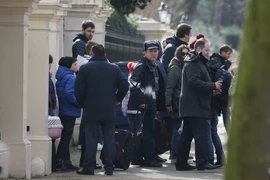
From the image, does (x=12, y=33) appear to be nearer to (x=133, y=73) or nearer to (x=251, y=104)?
(x=133, y=73)

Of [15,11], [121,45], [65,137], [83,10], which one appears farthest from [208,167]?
[121,45]

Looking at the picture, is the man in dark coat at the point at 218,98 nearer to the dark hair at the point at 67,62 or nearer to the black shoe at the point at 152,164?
the black shoe at the point at 152,164

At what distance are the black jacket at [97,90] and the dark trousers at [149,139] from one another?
148 centimetres

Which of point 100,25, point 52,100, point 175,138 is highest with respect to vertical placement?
point 100,25

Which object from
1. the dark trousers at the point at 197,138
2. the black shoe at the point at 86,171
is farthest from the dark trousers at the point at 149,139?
the black shoe at the point at 86,171

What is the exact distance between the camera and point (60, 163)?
1293 centimetres

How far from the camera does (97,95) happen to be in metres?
12.1

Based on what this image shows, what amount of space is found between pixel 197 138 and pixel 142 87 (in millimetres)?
1158

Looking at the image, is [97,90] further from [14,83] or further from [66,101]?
[14,83]

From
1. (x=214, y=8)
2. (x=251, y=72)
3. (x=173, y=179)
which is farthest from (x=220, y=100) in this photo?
(x=214, y=8)

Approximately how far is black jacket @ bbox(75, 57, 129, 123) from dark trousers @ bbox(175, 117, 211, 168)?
1.16 m

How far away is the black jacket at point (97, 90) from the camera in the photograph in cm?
1209

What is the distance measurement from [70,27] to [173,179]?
555 cm

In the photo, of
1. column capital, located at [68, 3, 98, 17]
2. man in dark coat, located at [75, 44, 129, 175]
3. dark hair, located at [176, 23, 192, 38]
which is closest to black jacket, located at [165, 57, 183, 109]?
dark hair, located at [176, 23, 192, 38]
